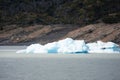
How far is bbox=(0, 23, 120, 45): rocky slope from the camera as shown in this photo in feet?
363

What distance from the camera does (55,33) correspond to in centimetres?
11844

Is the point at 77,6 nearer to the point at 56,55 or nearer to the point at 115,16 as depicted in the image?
the point at 115,16

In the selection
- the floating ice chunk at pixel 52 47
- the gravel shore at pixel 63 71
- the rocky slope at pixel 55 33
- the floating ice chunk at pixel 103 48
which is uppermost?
the gravel shore at pixel 63 71

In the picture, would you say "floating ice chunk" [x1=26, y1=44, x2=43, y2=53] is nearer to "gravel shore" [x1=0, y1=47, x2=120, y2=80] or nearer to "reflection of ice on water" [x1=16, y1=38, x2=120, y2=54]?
"reflection of ice on water" [x1=16, y1=38, x2=120, y2=54]

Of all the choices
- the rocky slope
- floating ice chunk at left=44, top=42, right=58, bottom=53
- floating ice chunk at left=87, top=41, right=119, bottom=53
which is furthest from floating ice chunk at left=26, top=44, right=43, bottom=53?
the rocky slope

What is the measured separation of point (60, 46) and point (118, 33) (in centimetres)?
3339

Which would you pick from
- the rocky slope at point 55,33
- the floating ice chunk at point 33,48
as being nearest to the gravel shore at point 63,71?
the floating ice chunk at point 33,48

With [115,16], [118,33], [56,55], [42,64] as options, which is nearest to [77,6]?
[115,16]

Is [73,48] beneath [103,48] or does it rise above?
above

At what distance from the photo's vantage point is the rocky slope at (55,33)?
110688 millimetres

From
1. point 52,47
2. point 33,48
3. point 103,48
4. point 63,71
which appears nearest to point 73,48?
point 52,47

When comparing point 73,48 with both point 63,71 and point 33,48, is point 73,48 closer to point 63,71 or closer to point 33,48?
point 33,48

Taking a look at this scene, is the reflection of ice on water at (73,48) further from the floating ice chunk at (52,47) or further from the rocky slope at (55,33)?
the rocky slope at (55,33)

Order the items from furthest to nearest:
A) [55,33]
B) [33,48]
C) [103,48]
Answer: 1. [55,33]
2. [103,48]
3. [33,48]
